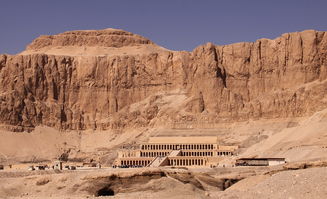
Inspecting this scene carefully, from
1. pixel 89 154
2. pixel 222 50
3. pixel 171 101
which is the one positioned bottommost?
pixel 89 154

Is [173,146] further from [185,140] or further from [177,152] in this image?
[177,152]

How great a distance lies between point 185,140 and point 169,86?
2536cm

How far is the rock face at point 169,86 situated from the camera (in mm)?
152875

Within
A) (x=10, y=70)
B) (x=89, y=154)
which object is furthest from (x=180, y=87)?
(x=10, y=70)

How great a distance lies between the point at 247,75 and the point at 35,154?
156 feet

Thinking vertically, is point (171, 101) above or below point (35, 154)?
above

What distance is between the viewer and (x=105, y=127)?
168 meters

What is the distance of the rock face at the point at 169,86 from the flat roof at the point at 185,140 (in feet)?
27.3

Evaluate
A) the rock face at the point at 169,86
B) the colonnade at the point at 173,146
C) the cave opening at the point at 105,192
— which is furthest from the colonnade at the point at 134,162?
the cave opening at the point at 105,192

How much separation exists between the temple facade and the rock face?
1042 cm

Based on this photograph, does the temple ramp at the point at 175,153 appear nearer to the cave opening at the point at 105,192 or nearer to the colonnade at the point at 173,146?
the colonnade at the point at 173,146

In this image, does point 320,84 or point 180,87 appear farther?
point 180,87

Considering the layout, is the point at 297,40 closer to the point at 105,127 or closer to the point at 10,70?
the point at 105,127

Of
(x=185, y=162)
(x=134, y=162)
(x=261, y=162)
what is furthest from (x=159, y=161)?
(x=261, y=162)
